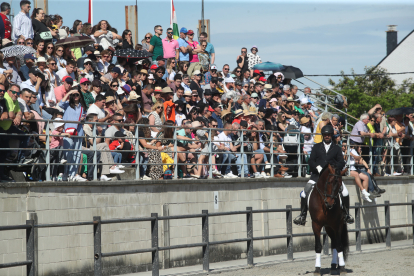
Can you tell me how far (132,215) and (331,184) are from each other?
4.50 m

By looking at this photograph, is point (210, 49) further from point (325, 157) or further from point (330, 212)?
point (330, 212)

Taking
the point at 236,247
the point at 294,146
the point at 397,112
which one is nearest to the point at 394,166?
the point at 397,112

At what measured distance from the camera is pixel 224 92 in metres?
21.9

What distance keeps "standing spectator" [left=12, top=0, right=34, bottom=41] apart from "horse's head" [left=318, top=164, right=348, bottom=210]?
8582mm

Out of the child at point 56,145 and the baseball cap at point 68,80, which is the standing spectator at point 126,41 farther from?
the child at point 56,145

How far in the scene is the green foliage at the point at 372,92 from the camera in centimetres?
6128

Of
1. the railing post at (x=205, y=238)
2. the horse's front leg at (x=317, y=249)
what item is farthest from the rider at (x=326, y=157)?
the railing post at (x=205, y=238)

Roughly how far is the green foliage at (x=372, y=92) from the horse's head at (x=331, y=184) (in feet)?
163

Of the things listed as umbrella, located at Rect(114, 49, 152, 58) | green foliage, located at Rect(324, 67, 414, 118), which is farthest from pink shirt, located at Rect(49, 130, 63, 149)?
green foliage, located at Rect(324, 67, 414, 118)

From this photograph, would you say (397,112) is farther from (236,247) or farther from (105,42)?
(105,42)

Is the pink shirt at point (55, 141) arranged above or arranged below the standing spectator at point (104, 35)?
below

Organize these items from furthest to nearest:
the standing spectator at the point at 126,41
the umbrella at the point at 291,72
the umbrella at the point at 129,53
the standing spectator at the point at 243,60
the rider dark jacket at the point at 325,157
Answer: the umbrella at the point at 291,72, the standing spectator at the point at 243,60, the standing spectator at the point at 126,41, the umbrella at the point at 129,53, the rider dark jacket at the point at 325,157

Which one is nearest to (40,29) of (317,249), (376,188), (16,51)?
(16,51)

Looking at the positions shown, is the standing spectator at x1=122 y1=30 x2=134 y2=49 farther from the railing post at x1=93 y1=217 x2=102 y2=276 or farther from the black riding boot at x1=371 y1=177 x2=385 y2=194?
the railing post at x1=93 y1=217 x2=102 y2=276
